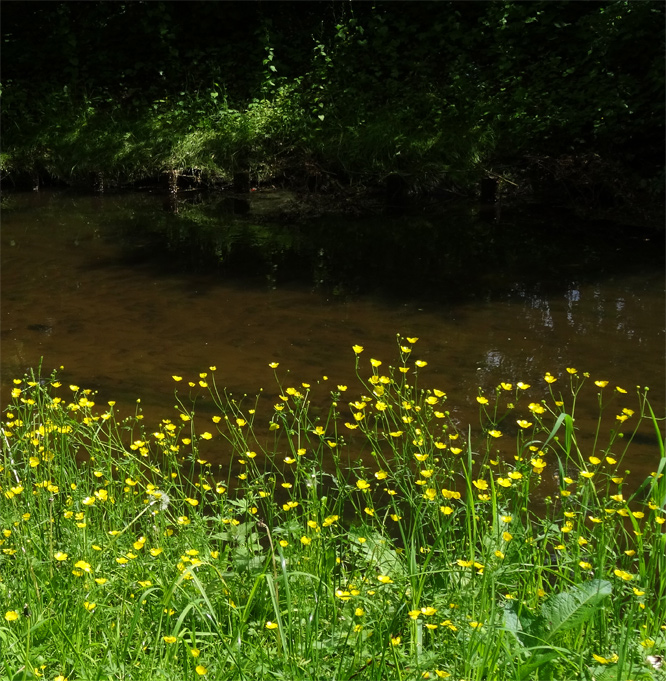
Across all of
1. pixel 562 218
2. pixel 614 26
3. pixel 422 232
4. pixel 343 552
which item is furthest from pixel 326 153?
pixel 343 552

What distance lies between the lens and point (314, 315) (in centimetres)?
657

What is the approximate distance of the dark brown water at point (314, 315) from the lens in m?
5.39

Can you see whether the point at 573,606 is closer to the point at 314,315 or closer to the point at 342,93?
the point at 314,315

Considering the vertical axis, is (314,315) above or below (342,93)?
below

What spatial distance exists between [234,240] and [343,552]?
6.37m

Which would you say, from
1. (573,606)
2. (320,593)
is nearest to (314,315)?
(320,593)

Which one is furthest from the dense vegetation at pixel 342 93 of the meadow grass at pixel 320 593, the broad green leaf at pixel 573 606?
the broad green leaf at pixel 573 606

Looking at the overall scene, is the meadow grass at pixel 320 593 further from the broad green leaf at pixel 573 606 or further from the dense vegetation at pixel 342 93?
the dense vegetation at pixel 342 93

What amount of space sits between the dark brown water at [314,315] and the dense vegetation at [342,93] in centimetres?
164

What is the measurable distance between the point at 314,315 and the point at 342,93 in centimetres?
636

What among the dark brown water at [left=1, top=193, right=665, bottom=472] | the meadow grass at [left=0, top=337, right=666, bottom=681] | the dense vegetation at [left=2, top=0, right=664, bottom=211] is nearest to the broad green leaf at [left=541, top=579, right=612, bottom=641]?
the meadow grass at [left=0, top=337, right=666, bottom=681]

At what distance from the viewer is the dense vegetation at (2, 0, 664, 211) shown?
968cm

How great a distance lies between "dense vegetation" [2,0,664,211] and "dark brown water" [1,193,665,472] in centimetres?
164

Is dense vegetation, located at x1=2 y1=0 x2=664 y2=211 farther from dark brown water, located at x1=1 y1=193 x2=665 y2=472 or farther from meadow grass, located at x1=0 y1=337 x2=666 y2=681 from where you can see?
meadow grass, located at x1=0 y1=337 x2=666 y2=681
